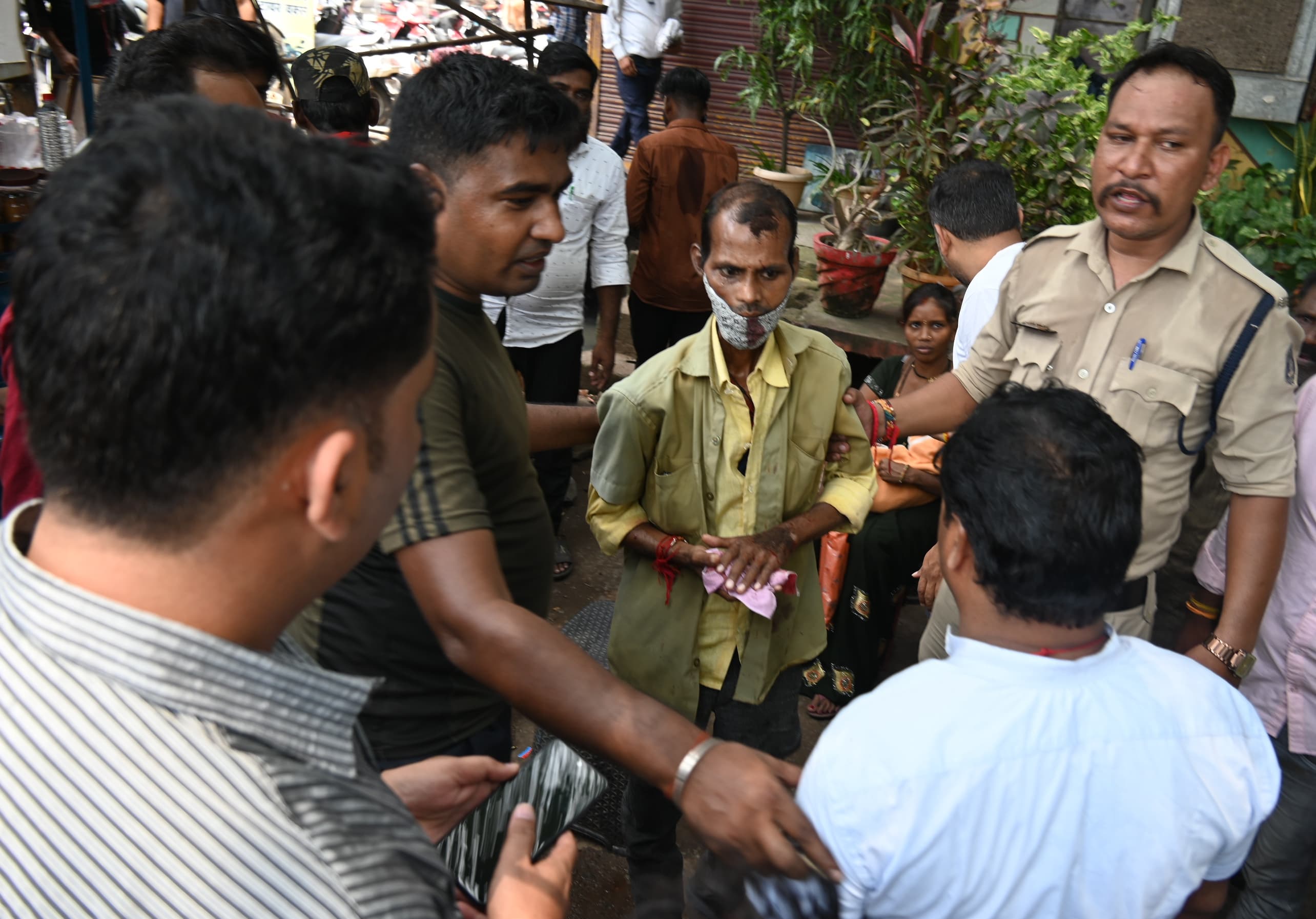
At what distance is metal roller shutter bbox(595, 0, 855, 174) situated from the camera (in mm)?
8070

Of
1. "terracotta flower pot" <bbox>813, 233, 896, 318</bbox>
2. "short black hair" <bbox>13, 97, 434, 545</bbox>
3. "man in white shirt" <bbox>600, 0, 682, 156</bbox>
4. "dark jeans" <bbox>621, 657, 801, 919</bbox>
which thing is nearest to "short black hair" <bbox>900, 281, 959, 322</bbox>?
"terracotta flower pot" <bbox>813, 233, 896, 318</bbox>

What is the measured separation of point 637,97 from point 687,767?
6.90 meters

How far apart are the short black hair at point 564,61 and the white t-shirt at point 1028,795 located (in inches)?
165

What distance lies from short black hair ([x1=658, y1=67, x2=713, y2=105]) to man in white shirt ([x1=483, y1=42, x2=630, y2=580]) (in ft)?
1.88

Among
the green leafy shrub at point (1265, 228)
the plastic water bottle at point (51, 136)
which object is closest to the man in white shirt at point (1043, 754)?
the green leafy shrub at point (1265, 228)

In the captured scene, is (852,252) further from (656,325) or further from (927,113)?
(656,325)

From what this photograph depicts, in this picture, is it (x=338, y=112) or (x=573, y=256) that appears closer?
(x=338, y=112)

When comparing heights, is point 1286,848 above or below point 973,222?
below

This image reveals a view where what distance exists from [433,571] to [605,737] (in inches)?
15.3

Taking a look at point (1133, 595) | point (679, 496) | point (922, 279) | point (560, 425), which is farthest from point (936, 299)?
point (560, 425)

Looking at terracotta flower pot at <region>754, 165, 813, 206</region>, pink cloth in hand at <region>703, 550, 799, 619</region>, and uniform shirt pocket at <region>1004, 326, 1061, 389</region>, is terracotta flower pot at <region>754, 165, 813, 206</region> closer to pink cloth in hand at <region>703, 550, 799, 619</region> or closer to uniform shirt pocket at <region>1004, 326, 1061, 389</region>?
uniform shirt pocket at <region>1004, 326, 1061, 389</region>

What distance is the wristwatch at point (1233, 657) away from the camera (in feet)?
7.45

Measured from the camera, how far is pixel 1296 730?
Result: 7.93 feet

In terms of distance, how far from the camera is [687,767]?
1468 mm
